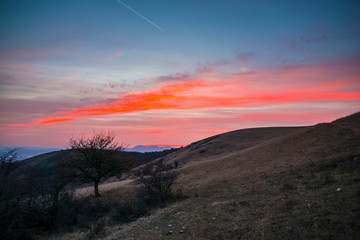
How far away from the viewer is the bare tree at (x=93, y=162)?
24359 mm

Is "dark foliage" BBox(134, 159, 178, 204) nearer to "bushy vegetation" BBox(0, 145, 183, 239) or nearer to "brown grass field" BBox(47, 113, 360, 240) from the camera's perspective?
"bushy vegetation" BBox(0, 145, 183, 239)

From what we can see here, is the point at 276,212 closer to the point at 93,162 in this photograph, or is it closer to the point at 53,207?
the point at 53,207

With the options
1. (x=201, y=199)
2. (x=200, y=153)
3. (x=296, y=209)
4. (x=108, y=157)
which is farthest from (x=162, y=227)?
(x=200, y=153)

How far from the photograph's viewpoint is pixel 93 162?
2481 cm

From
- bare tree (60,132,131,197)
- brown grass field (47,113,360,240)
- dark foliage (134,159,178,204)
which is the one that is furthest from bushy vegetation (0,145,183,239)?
bare tree (60,132,131,197)

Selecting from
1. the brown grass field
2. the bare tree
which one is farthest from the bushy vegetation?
the bare tree

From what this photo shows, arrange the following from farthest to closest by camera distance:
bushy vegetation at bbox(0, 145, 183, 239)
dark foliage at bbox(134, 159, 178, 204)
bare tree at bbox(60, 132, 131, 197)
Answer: bare tree at bbox(60, 132, 131, 197) → dark foliage at bbox(134, 159, 178, 204) → bushy vegetation at bbox(0, 145, 183, 239)

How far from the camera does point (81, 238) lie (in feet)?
30.1

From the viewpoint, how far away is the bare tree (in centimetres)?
2436

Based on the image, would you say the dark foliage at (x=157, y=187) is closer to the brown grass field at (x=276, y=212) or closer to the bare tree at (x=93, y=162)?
the brown grass field at (x=276, y=212)

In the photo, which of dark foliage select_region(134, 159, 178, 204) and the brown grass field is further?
dark foliage select_region(134, 159, 178, 204)

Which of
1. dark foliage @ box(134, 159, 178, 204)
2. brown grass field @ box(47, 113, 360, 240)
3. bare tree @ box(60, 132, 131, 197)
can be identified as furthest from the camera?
bare tree @ box(60, 132, 131, 197)

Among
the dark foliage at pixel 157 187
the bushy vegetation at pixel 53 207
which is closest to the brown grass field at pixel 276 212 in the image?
the bushy vegetation at pixel 53 207

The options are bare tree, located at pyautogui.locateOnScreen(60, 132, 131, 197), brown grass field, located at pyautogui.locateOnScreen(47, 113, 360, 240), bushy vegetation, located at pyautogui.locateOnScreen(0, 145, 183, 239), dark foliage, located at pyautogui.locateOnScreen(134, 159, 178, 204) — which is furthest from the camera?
bare tree, located at pyautogui.locateOnScreen(60, 132, 131, 197)
